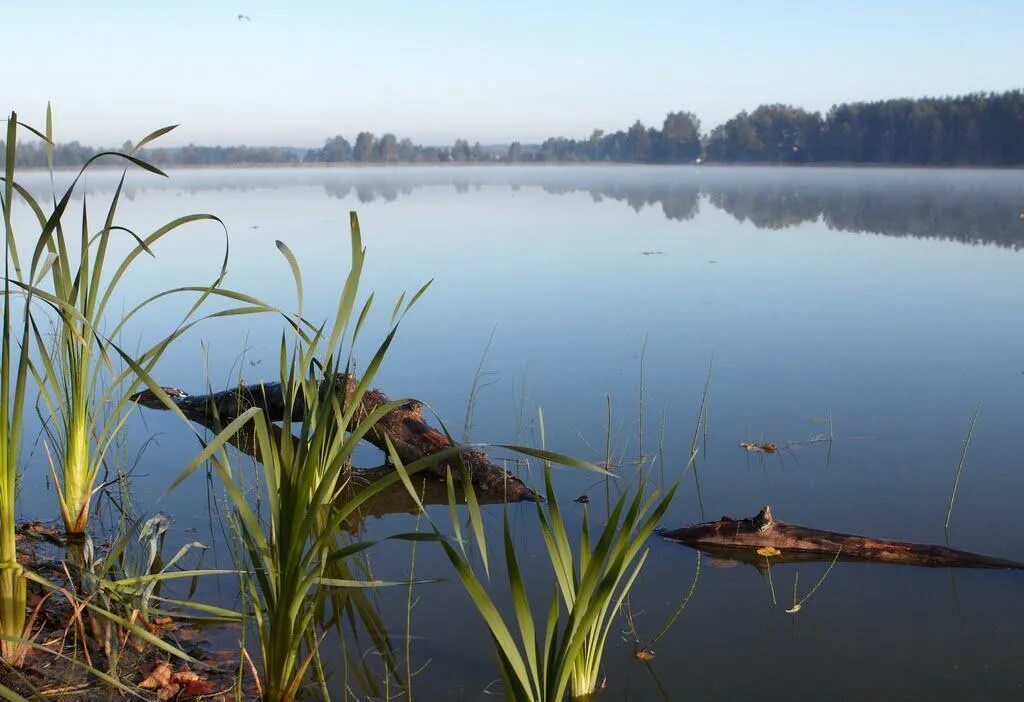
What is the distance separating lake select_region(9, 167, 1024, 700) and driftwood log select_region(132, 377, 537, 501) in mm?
125

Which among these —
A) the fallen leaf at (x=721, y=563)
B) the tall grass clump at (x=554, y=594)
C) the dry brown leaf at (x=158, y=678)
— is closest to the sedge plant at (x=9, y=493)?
the dry brown leaf at (x=158, y=678)

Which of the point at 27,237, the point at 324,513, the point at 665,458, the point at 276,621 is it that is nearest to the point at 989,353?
the point at 665,458

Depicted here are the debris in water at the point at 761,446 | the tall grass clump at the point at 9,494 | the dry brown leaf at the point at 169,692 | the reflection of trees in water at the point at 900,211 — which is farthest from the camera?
the reflection of trees in water at the point at 900,211

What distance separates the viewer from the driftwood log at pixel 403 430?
3.54 metres

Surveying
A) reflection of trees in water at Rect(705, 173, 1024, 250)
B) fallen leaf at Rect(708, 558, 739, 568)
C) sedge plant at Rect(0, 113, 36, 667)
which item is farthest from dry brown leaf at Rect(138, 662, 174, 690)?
reflection of trees in water at Rect(705, 173, 1024, 250)

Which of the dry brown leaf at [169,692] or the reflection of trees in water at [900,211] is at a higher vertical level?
the reflection of trees in water at [900,211]

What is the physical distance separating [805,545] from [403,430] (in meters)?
1.62

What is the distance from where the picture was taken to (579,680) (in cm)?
200

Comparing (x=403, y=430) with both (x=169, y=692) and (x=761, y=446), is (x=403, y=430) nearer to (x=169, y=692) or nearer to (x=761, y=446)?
(x=761, y=446)

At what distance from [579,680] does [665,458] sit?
193 centimetres

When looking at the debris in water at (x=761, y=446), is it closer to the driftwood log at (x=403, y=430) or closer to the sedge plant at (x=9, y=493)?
the driftwood log at (x=403, y=430)

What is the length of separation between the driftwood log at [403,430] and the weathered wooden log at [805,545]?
26.9 inches

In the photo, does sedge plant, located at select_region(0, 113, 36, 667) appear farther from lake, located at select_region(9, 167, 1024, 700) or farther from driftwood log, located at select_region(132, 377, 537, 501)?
driftwood log, located at select_region(132, 377, 537, 501)

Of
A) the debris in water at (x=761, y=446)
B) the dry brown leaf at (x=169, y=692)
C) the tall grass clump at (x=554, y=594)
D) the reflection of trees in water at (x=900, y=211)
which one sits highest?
the reflection of trees in water at (x=900, y=211)
